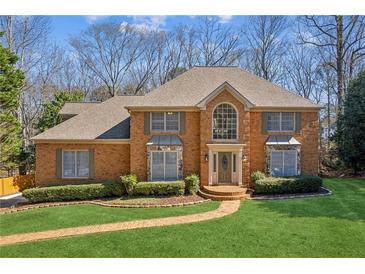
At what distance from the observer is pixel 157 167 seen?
56.4 ft

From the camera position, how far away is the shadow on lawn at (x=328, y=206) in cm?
1190

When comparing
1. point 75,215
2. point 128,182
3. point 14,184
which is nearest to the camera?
point 75,215

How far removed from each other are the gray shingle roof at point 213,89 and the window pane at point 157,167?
10.5ft

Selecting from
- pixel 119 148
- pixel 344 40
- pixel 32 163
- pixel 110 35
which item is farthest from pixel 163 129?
pixel 110 35

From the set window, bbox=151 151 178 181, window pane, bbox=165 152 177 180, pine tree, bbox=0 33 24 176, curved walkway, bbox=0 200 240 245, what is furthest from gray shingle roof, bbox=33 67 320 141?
curved walkway, bbox=0 200 240 245

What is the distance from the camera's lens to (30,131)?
34.2 m

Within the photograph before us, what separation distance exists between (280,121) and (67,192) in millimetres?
13673

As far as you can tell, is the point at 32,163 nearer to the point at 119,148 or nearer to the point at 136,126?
the point at 119,148

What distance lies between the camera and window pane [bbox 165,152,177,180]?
17.2 meters

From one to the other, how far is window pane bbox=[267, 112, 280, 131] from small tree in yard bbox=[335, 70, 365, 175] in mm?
8189

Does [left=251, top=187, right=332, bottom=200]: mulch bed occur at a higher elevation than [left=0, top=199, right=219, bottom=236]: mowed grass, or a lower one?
higher

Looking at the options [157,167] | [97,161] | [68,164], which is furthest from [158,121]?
[68,164]

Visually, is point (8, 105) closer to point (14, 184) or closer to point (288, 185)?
point (14, 184)

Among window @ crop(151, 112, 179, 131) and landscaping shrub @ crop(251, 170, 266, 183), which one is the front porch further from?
window @ crop(151, 112, 179, 131)
